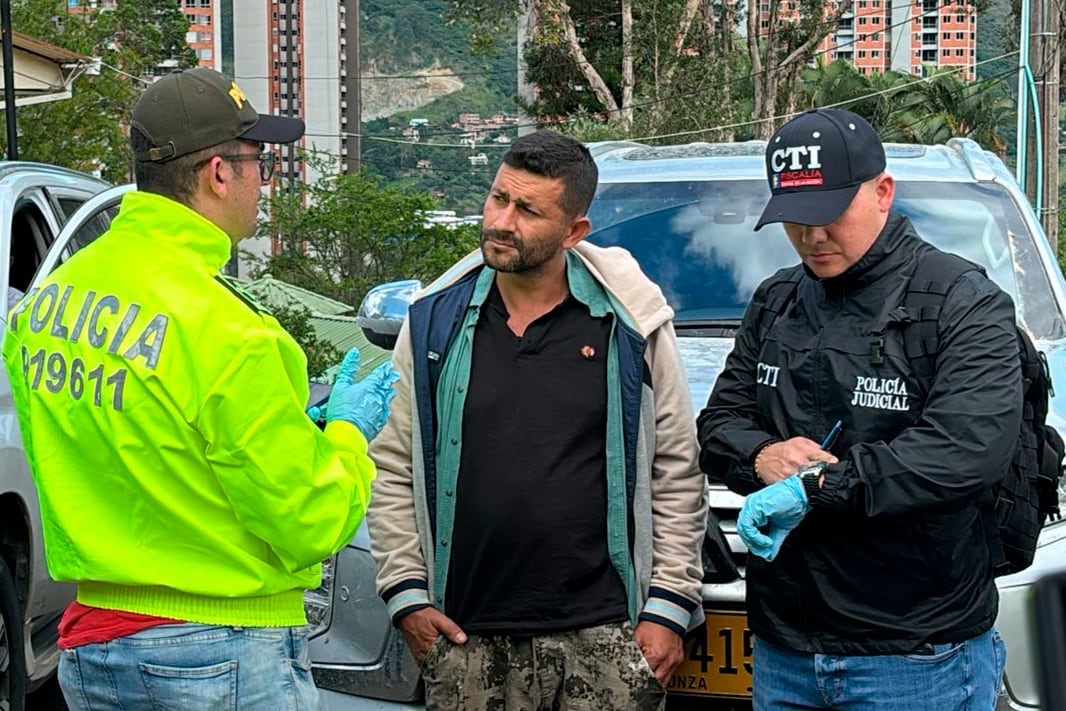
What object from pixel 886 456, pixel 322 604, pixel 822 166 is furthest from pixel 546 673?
pixel 822 166

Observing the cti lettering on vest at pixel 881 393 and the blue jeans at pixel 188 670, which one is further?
the cti lettering on vest at pixel 881 393

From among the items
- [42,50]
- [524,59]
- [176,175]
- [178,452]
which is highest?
[524,59]

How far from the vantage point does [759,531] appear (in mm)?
2881

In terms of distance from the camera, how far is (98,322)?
8.22ft

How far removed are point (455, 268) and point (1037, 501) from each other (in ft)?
4.99

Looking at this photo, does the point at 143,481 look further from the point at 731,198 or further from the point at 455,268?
the point at 731,198

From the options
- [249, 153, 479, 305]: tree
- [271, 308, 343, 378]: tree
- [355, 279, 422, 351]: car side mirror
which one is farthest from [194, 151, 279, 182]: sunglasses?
[249, 153, 479, 305]: tree

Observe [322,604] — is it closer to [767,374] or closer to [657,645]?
[657,645]

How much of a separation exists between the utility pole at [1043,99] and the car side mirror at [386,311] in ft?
44.0

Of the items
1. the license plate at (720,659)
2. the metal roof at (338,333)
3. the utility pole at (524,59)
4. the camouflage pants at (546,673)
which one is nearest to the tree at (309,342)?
the metal roof at (338,333)

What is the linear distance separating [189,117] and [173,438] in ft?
2.06

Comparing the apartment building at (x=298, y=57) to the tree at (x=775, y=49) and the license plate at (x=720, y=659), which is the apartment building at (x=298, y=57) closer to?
the tree at (x=775, y=49)

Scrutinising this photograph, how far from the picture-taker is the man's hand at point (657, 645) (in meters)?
3.27

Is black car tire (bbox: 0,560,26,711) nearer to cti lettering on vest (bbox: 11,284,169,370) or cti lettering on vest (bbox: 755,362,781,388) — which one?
cti lettering on vest (bbox: 11,284,169,370)
